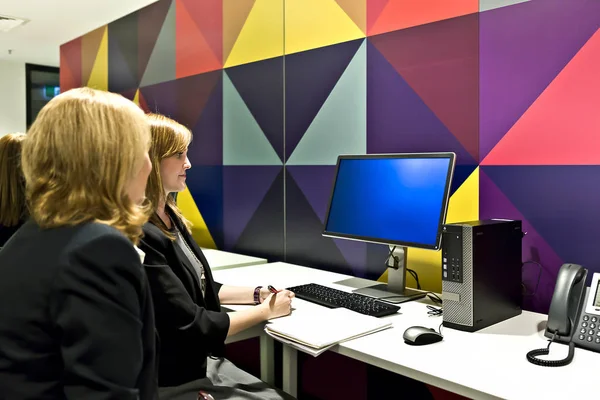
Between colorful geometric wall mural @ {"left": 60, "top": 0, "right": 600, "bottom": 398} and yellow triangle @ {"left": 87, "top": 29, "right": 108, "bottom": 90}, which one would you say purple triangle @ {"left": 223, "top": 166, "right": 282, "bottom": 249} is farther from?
yellow triangle @ {"left": 87, "top": 29, "right": 108, "bottom": 90}

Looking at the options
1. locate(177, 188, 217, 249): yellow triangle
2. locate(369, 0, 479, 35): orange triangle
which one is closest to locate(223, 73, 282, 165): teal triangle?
locate(177, 188, 217, 249): yellow triangle

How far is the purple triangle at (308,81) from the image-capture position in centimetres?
259

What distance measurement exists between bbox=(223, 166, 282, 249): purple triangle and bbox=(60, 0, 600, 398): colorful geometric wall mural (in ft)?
0.03

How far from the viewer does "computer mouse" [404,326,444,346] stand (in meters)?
1.50

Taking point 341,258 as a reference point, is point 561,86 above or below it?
above

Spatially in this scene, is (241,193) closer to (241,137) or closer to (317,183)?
(241,137)

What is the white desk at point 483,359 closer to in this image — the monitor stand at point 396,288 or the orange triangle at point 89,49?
the monitor stand at point 396,288

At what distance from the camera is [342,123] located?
2594mm

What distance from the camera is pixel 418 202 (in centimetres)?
192

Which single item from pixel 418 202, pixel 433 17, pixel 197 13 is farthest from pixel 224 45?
pixel 418 202

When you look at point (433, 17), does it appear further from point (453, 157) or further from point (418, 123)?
point (453, 157)

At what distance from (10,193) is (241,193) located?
1345 millimetres

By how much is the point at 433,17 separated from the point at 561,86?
0.62 m

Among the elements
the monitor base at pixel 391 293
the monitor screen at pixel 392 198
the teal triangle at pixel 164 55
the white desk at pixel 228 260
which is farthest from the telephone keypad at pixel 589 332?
the teal triangle at pixel 164 55
